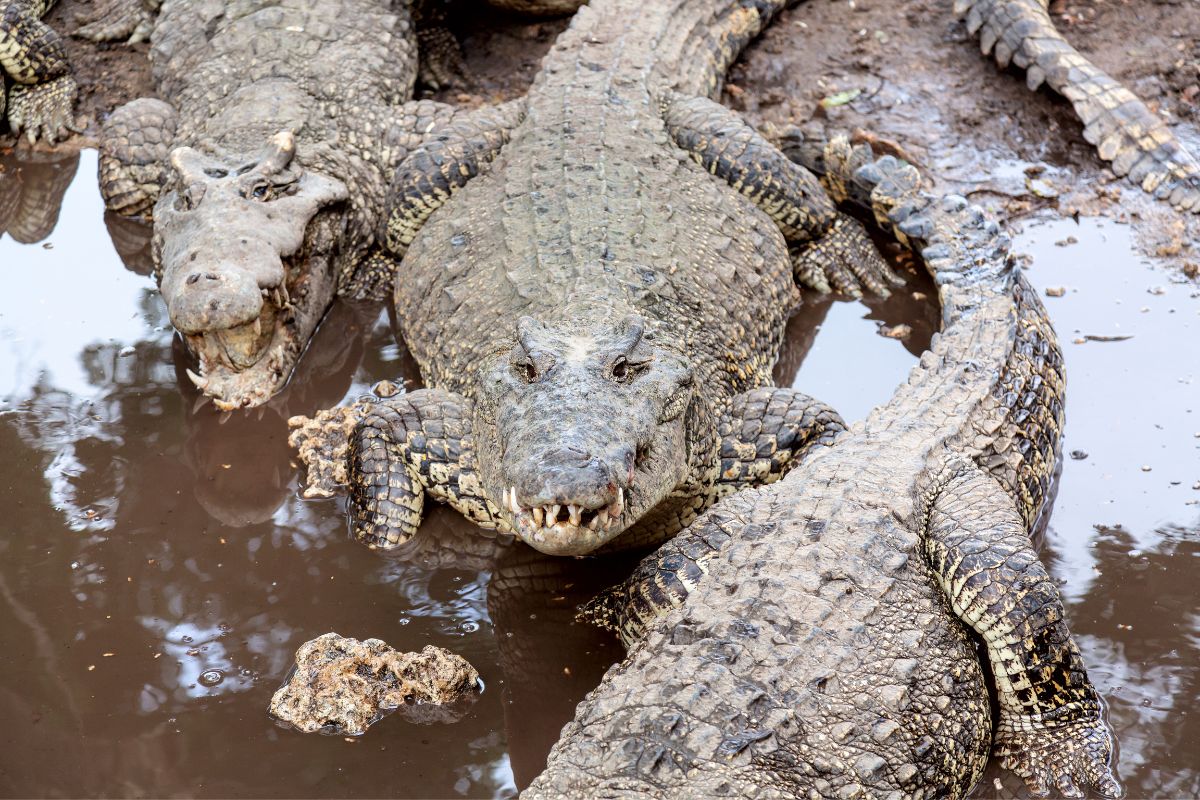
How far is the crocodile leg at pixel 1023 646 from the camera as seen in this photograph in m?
3.19

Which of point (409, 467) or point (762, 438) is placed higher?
point (762, 438)

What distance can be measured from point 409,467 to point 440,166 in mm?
1644

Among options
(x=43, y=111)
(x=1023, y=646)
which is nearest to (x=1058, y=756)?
(x=1023, y=646)

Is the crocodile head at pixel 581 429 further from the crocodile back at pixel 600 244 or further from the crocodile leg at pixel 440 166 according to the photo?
the crocodile leg at pixel 440 166

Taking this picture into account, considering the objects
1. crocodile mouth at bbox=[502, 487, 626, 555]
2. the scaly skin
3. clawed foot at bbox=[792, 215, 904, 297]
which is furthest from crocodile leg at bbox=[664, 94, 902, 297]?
the scaly skin

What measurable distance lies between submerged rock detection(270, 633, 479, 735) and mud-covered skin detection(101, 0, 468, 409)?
5.05 feet

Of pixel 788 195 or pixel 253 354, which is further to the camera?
pixel 788 195

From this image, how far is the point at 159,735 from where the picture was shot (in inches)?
136

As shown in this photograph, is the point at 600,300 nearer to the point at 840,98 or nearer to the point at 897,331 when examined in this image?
the point at 897,331

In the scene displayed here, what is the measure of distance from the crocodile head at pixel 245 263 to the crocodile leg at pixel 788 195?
5.32ft

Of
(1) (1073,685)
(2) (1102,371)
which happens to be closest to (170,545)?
(1) (1073,685)

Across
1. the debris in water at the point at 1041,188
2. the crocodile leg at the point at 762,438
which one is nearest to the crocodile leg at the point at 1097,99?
the debris in water at the point at 1041,188

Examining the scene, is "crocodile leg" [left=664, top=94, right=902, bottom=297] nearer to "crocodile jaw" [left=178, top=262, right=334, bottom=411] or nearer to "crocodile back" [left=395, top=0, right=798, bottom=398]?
"crocodile back" [left=395, top=0, right=798, bottom=398]

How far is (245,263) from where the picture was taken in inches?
184
